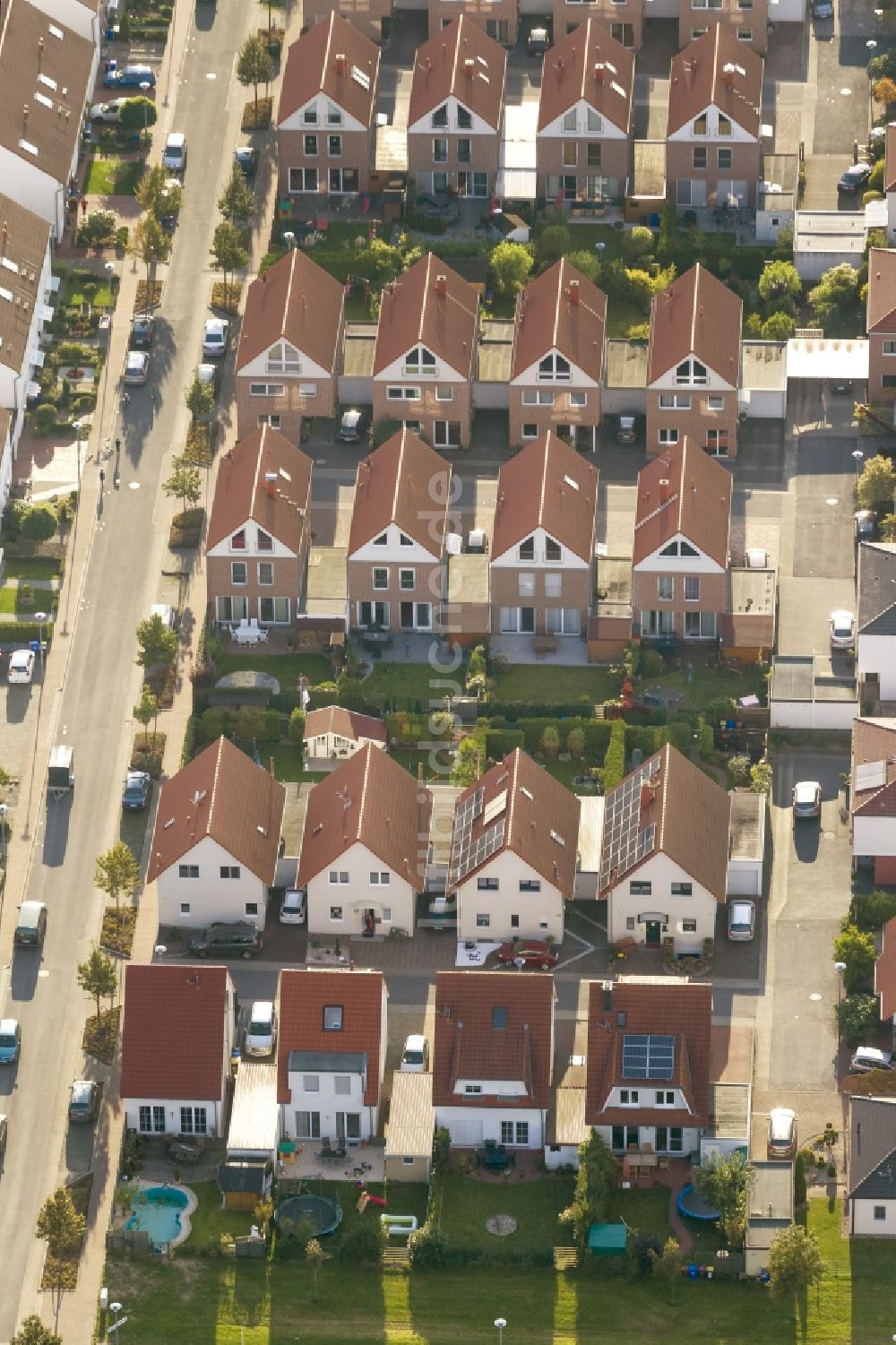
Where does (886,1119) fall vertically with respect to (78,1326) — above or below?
above

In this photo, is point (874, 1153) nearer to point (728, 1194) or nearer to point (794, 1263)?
point (728, 1194)

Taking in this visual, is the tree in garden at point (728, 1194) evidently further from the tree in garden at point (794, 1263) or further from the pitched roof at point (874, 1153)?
the pitched roof at point (874, 1153)

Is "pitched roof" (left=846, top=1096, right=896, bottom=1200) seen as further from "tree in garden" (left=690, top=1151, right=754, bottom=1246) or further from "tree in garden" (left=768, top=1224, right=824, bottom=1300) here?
"tree in garden" (left=690, top=1151, right=754, bottom=1246)

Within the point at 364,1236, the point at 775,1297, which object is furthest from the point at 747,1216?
the point at 364,1236

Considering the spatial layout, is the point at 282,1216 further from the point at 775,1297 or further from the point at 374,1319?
the point at 775,1297

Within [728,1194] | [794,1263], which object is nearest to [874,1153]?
[728,1194]

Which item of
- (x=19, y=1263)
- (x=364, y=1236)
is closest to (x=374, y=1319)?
(x=364, y=1236)

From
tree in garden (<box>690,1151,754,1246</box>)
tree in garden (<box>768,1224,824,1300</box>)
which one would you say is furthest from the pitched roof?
tree in garden (<box>690,1151,754,1246</box>)
